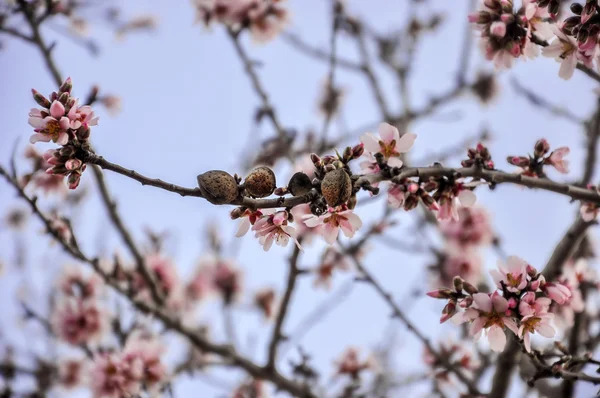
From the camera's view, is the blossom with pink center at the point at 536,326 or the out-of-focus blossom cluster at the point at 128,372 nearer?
the blossom with pink center at the point at 536,326

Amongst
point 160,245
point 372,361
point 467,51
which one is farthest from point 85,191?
point 467,51

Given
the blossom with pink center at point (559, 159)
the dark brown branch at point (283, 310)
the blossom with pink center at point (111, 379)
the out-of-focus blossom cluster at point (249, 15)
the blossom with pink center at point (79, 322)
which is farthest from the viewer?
the blossom with pink center at point (79, 322)

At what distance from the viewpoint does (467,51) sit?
4.93 m

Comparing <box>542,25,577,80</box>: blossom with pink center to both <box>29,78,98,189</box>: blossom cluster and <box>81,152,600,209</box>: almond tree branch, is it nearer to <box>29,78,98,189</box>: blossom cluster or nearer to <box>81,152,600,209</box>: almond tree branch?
<box>81,152,600,209</box>: almond tree branch

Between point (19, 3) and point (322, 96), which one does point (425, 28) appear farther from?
point (19, 3)

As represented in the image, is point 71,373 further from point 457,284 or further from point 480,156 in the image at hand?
point 480,156

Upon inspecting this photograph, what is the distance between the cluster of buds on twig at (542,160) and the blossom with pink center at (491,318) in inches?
21.8

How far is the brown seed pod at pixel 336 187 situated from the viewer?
1.22m

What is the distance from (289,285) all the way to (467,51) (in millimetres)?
3647

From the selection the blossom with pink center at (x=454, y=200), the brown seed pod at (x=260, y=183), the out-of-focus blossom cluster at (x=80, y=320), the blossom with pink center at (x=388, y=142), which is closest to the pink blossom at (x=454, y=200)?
the blossom with pink center at (x=454, y=200)

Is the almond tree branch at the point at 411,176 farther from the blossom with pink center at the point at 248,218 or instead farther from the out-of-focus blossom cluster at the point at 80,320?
the out-of-focus blossom cluster at the point at 80,320

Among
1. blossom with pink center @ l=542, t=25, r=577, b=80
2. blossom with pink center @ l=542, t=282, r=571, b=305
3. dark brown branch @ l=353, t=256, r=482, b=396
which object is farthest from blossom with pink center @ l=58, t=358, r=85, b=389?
blossom with pink center @ l=542, t=25, r=577, b=80

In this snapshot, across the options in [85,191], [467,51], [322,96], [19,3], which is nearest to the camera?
[19,3]

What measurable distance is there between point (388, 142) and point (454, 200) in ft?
1.00
